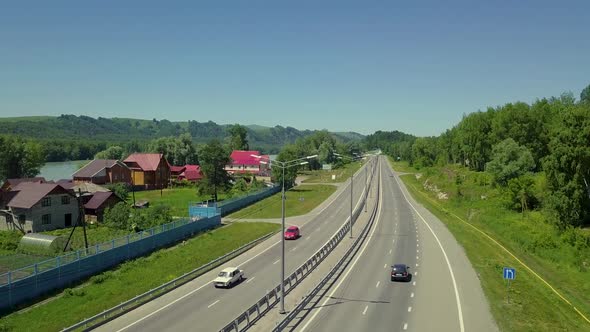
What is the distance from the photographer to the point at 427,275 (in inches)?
1516

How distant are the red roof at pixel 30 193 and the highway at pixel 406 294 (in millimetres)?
40414

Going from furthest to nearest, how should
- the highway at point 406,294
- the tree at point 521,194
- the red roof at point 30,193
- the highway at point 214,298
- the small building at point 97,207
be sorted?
the tree at point 521,194
the small building at point 97,207
the red roof at point 30,193
the highway at point 214,298
the highway at point 406,294

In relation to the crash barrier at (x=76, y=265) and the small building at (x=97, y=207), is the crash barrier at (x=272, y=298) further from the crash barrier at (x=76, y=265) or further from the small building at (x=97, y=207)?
the small building at (x=97, y=207)

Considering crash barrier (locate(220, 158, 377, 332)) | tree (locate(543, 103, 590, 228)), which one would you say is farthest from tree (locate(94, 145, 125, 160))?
tree (locate(543, 103, 590, 228))

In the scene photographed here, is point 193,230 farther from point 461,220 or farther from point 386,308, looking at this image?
point 461,220

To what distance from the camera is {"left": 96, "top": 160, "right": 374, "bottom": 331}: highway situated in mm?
27359

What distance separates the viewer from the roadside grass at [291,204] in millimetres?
73875

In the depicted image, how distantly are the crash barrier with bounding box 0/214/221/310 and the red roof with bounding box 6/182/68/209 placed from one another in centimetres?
1917

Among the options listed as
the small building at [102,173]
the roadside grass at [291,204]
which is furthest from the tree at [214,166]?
the small building at [102,173]

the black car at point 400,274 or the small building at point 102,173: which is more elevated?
the small building at point 102,173

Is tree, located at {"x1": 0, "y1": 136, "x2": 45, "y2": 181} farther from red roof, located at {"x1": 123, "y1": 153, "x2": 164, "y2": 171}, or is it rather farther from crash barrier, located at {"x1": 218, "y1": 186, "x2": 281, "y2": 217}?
crash barrier, located at {"x1": 218, "y1": 186, "x2": 281, "y2": 217}

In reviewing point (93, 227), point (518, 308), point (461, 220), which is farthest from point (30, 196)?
point (461, 220)

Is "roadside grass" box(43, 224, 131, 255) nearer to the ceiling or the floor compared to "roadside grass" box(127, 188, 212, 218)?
nearer to the floor

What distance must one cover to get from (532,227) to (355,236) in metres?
23.4
